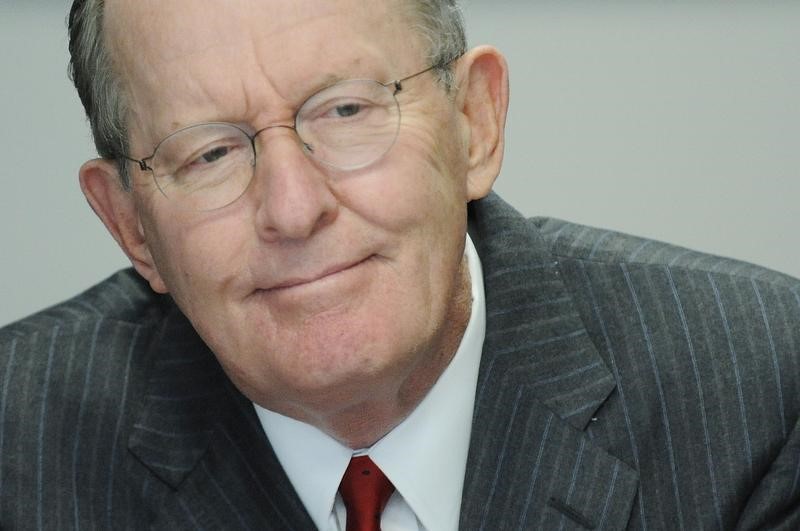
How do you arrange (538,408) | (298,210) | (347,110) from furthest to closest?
1. (538,408)
2. (347,110)
3. (298,210)

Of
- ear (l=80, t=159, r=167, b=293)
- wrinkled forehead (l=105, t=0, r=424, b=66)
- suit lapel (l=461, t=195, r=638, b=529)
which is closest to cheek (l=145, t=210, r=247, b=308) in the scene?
ear (l=80, t=159, r=167, b=293)

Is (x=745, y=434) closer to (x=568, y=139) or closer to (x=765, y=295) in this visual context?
(x=765, y=295)

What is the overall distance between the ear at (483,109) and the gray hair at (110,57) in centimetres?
4

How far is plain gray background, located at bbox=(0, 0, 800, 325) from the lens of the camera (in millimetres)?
3816

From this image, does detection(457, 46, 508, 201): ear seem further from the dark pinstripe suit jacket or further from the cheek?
the cheek

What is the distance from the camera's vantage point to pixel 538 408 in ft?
8.87

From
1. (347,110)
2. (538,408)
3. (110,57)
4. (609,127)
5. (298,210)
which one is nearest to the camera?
(298,210)

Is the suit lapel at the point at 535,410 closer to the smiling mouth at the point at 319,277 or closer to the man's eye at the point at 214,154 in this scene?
the smiling mouth at the point at 319,277

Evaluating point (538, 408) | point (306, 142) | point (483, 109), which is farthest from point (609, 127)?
point (306, 142)

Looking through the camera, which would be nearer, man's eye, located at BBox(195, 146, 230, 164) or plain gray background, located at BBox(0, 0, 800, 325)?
man's eye, located at BBox(195, 146, 230, 164)

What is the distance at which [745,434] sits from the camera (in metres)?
2.65

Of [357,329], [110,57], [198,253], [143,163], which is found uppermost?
[110,57]

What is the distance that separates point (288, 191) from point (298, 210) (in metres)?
0.04

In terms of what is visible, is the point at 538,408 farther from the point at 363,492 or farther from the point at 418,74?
the point at 418,74
